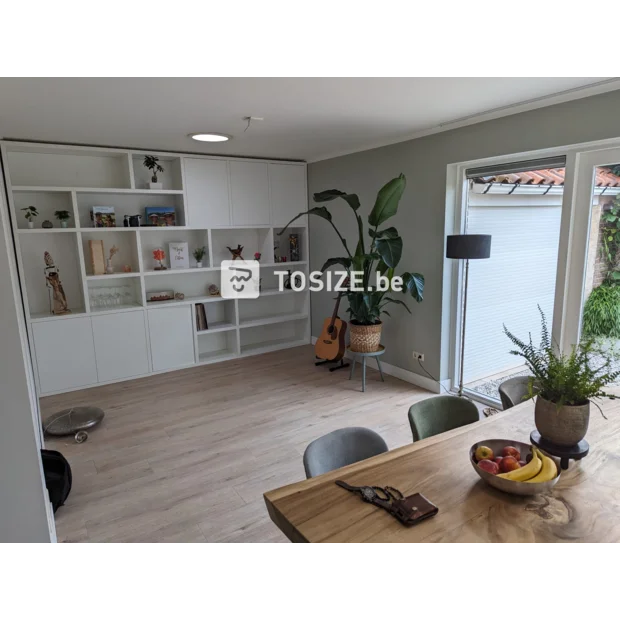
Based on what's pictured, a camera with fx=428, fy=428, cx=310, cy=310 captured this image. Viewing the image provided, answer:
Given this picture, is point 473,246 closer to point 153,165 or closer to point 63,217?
point 153,165

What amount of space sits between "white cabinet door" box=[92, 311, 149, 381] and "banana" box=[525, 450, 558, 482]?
4.13m

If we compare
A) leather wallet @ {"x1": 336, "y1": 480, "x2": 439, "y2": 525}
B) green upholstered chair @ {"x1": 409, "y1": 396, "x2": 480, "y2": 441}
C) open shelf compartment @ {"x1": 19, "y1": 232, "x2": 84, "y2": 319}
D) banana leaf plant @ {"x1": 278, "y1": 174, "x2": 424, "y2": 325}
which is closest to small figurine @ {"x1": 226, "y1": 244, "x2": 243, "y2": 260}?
banana leaf plant @ {"x1": 278, "y1": 174, "x2": 424, "y2": 325}

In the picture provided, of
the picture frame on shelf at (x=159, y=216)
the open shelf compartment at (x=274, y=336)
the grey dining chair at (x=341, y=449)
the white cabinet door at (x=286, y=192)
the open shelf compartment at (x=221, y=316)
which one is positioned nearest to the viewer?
the grey dining chair at (x=341, y=449)

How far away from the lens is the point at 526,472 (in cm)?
142

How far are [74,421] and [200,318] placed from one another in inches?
74.3

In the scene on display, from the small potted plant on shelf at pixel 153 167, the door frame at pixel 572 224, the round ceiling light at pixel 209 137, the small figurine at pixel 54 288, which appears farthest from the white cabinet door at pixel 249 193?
the door frame at pixel 572 224

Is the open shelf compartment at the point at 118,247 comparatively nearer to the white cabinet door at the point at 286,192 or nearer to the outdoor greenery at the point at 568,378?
the white cabinet door at the point at 286,192

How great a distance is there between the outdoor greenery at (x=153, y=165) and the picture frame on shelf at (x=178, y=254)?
0.73 meters

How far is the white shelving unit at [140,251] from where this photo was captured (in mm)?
4215

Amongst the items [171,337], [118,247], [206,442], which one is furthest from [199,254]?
[206,442]

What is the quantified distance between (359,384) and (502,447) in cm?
289

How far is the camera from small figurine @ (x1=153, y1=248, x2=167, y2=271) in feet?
15.9

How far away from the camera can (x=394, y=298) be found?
4.48 metres

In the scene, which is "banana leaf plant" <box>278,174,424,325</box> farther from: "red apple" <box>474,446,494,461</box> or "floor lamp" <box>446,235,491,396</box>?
"red apple" <box>474,446,494,461</box>
